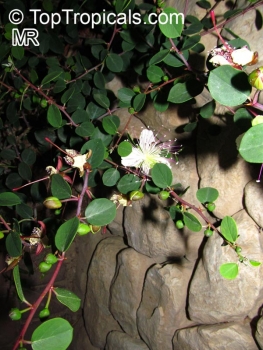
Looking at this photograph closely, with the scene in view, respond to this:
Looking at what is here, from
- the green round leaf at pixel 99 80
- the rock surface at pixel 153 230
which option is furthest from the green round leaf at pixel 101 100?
the rock surface at pixel 153 230

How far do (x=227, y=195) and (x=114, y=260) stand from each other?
1.06 metres

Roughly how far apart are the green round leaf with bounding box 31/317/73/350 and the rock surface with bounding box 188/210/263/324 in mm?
882

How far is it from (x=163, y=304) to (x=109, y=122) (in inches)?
42.1

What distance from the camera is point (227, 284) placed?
1.42 metres

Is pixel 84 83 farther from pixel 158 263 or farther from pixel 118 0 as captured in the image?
pixel 158 263

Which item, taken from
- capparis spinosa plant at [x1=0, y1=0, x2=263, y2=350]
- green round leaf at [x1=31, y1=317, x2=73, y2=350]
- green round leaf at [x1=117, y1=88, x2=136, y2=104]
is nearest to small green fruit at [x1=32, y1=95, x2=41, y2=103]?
capparis spinosa plant at [x1=0, y1=0, x2=263, y2=350]

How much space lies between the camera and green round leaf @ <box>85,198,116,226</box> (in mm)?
828

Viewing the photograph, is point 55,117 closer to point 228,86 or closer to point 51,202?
point 51,202

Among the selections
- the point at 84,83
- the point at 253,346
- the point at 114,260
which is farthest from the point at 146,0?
the point at 253,346

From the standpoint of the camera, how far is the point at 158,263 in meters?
1.87

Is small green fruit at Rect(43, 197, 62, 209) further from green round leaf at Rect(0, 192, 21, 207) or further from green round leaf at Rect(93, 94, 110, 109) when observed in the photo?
green round leaf at Rect(93, 94, 110, 109)

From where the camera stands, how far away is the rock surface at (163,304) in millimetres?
1692

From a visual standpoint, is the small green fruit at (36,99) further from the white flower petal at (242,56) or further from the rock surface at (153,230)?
the white flower petal at (242,56)

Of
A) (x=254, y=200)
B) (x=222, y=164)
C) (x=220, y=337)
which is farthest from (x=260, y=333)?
(x=222, y=164)
